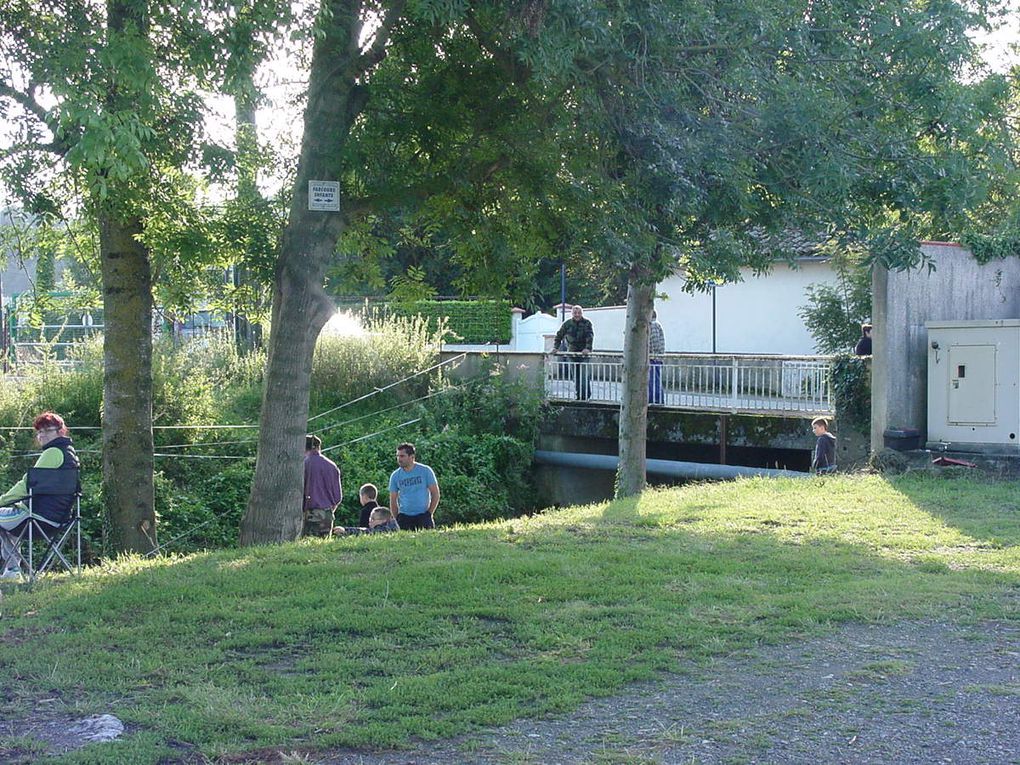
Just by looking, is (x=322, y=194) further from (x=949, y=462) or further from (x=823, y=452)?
(x=823, y=452)

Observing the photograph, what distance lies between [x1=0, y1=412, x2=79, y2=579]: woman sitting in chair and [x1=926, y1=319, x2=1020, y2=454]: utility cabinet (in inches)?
401

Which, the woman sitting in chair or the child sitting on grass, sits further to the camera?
the child sitting on grass

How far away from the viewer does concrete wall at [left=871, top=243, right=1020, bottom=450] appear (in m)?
15.0

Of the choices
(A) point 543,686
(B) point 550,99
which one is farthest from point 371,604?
(B) point 550,99

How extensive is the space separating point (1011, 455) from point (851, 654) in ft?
27.8

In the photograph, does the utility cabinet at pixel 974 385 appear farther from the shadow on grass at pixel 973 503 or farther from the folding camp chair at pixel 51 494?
the folding camp chair at pixel 51 494

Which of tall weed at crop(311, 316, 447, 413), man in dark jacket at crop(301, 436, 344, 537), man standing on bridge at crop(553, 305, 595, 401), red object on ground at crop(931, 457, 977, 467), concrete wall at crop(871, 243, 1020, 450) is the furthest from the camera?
tall weed at crop(311, 316, 447, 413)

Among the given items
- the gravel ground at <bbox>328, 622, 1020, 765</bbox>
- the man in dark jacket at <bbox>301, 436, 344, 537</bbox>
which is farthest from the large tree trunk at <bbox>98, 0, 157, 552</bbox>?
the gravel ground at <bbox>328, 622, 1020, 765</bbox>

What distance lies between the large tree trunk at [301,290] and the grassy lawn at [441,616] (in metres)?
1.03

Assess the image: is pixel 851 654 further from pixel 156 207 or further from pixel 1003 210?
pixel 1003 210

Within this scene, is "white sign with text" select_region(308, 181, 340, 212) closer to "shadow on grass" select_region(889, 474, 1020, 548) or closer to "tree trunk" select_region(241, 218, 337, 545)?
"tree trunk" select_region(241, 218, 337, 545)

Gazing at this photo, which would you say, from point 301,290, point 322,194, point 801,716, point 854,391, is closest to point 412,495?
point 301,290

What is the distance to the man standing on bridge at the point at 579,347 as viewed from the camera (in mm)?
23344

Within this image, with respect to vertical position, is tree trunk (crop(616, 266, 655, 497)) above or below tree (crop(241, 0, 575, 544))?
below
